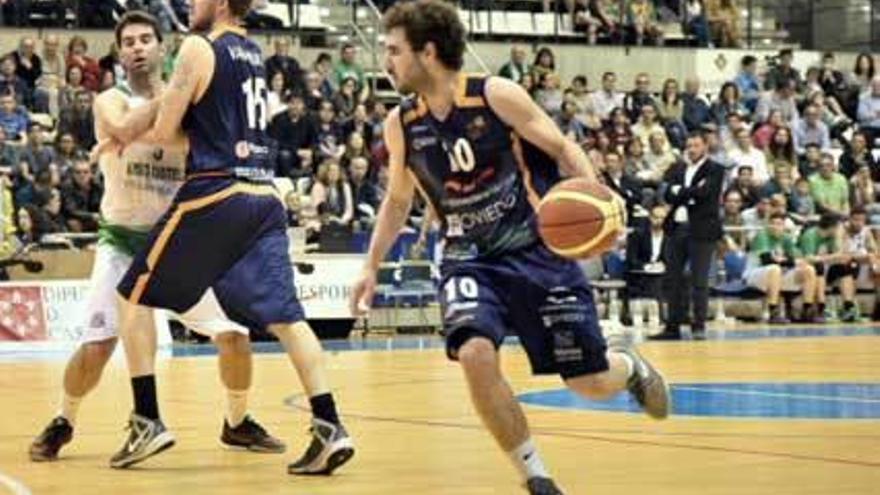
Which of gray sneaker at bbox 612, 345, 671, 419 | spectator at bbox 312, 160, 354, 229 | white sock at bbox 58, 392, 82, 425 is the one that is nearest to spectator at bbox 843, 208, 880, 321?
spectator at bbox 312, 160, 354, 229

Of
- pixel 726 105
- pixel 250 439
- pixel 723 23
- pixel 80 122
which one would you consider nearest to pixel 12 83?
pixel 80 122

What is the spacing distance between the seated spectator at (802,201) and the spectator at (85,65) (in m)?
9.05

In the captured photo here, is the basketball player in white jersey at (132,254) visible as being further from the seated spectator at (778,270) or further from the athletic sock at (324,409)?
the seated spectator at (778,270)

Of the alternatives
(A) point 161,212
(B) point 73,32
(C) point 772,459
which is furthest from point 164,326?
(C) point 772,459

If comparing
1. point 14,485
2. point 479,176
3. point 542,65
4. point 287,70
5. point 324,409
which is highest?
point 479,176

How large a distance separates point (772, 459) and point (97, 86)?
15.8 m

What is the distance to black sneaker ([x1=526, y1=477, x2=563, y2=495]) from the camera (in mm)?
6141

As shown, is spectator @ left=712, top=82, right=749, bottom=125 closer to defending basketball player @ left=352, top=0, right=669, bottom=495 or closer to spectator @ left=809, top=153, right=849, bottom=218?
spectator @ left=809, top=153, right=849, bottom=218

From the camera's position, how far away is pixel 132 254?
851 centimetres

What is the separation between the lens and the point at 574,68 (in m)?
28.6

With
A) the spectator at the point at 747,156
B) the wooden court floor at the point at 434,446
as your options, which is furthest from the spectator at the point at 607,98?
the wooden court floor at the point at 434,446

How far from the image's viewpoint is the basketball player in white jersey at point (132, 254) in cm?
834

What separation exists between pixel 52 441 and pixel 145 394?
1.59ft

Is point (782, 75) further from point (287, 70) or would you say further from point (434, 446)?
point (434, 446)
